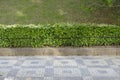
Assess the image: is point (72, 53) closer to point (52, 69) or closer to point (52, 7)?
point (52, 69)

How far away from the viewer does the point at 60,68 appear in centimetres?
600

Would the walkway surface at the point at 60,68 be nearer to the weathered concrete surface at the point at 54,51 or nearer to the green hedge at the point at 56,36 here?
the weathered concrete surface at the point at 54,51

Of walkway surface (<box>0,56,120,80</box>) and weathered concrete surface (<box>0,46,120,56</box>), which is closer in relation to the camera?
walkway surface (<box>0,56,120,80</box>)

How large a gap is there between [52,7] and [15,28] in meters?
4.04

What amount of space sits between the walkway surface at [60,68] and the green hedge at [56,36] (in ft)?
1.92

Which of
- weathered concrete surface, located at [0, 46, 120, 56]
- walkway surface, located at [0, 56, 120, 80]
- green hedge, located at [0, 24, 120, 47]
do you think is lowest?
walkway surface, located at [0, 56, 120, 80]

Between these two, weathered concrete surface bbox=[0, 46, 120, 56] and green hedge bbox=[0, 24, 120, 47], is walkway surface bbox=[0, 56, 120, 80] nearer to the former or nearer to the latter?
weathered concrete surface bbox=[0, 46, 120, 56]

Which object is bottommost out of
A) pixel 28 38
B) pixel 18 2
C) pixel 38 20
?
pixel 28 38

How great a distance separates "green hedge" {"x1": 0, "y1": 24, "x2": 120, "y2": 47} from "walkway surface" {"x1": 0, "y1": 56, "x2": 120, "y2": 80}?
58cm

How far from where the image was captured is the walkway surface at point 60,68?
17.6 feet

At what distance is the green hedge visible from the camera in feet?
24.5

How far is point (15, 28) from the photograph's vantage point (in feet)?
24.6

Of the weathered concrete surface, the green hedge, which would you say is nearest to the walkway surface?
the weathered concrete surface

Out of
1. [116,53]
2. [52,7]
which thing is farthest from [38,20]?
[116,53]
